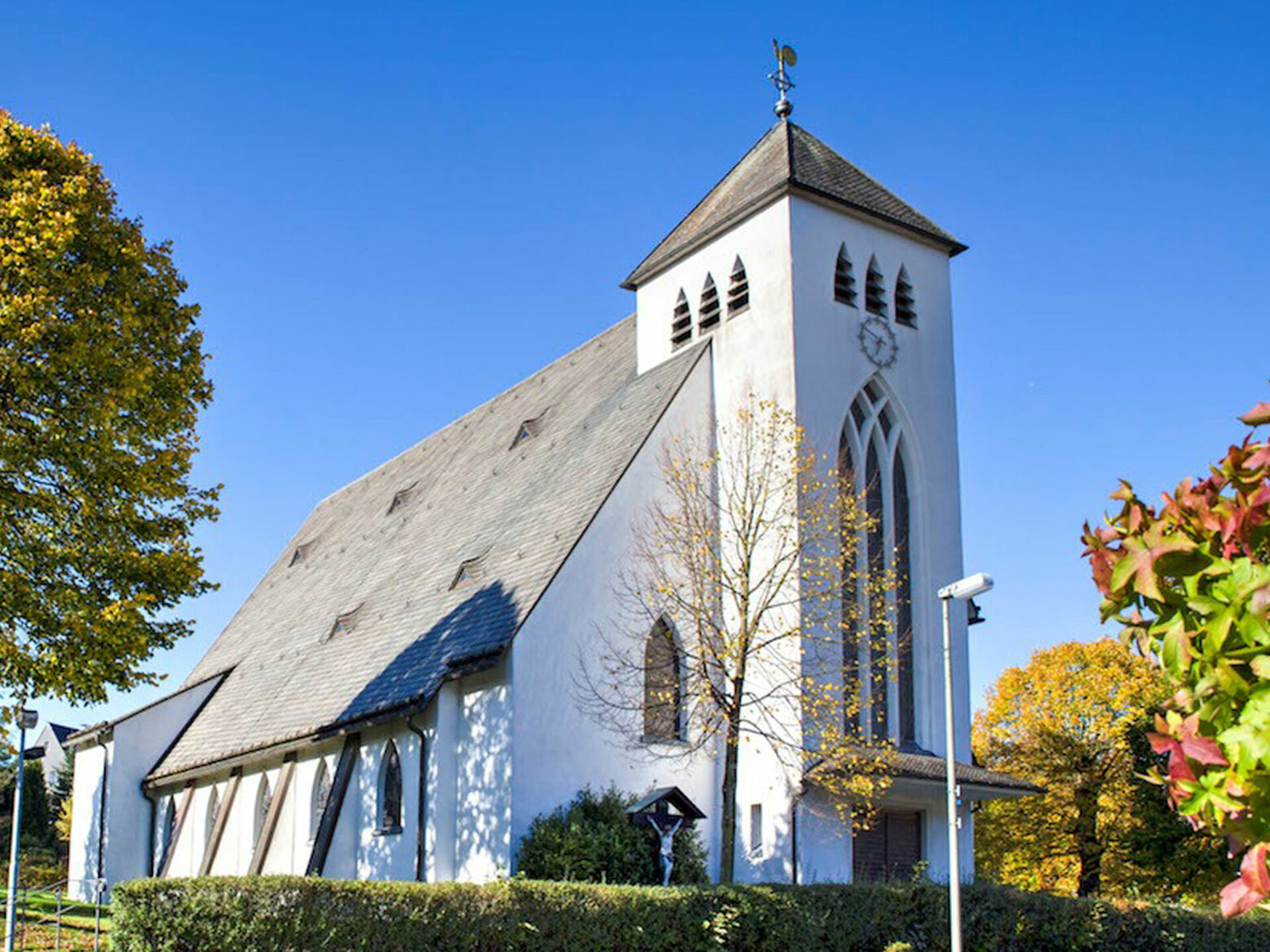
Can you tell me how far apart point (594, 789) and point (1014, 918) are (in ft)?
21.7

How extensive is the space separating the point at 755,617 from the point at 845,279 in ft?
25.1

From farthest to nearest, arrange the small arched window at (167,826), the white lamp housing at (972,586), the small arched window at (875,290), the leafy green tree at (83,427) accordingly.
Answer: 1. the small arched window at (167,826)
2. the small arched window at (875,290)
3. the leafy green tree at (83,427)
4. the white lamp housing at (972,586)

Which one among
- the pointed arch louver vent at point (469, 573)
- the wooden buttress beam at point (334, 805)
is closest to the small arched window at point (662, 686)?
the pointed arch louver vent at point (469, 573)

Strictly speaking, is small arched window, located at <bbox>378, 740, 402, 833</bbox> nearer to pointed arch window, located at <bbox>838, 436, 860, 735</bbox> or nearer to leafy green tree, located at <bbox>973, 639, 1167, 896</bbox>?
pointed arch window, located at <bbox>838, 436, 860, 735</bbox>

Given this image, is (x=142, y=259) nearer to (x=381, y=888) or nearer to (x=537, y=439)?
(x=381, y=888)

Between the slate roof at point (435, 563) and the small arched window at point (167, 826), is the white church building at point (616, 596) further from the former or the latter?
the small arched window at point (167, 826)

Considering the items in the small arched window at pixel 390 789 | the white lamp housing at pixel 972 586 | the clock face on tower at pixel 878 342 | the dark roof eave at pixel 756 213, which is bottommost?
the small arched window at pixel 390 789

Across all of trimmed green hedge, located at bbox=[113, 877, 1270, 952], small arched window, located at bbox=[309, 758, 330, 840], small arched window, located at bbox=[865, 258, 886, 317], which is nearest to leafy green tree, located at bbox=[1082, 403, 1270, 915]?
trimmed green hedge, located at bbox=[113, 877, 1270, 952]

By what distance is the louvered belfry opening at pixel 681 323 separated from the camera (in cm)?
2670

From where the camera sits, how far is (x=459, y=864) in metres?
21.8

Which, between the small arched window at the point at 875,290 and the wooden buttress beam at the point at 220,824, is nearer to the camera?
the small arched window at the point at 875,290

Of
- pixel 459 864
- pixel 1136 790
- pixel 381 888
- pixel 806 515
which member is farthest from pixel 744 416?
pixel 1136 790

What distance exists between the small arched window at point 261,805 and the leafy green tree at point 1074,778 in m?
21.9

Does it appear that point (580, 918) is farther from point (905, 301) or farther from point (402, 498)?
point (402, 498)
